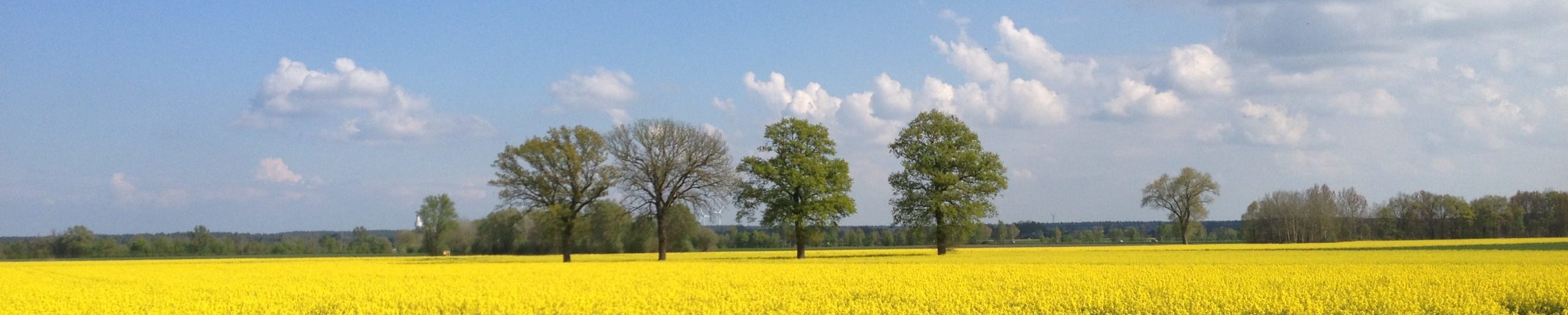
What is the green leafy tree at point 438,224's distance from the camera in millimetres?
100188

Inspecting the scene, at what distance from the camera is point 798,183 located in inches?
1994

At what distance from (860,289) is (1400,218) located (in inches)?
4696

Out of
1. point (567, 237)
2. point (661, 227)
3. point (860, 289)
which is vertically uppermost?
point (661, 227)

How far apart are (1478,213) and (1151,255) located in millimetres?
91124

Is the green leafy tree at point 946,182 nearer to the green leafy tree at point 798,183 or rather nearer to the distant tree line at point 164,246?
the green leafy tree at point 798,183

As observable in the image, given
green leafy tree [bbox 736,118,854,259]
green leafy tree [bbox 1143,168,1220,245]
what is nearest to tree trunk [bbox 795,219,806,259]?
green leafy tree [bbox 736,118,854,259]

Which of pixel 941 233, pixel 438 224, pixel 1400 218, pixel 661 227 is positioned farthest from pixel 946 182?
pixel 1400 218

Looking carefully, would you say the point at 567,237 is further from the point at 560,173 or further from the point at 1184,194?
the point at 1184,194

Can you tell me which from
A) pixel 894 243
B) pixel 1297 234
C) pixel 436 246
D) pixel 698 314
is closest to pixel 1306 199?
pixel 1297 234

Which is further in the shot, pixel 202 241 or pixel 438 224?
pixel 202 241

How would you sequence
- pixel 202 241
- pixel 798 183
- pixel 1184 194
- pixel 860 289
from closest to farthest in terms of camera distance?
pixel 860 289
pixel 798 183
pixel 1184 194
pixel 202 241

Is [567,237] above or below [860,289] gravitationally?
above

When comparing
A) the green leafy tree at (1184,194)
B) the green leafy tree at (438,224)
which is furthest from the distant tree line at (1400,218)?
the green leafy tree at (438,224)

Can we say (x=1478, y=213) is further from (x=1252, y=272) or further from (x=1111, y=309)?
(x=1111, y=309)
